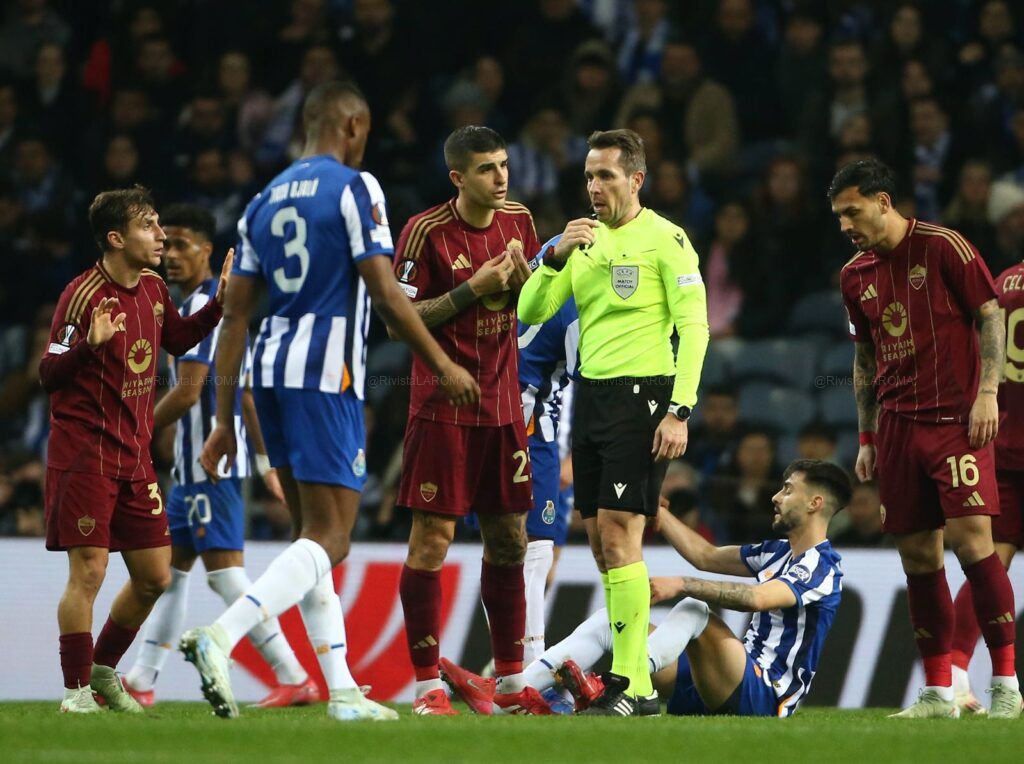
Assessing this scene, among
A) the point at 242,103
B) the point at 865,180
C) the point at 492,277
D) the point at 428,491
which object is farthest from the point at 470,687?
the point at 242,103

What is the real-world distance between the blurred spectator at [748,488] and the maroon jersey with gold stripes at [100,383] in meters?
4.52

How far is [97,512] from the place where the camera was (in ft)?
23.4

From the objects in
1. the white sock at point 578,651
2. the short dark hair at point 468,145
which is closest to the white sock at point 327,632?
the white sock at point 578,651

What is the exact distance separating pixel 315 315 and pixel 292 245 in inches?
11.1

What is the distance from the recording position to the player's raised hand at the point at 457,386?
6.35 meters

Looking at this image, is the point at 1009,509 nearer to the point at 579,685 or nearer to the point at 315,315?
the point at 579,685

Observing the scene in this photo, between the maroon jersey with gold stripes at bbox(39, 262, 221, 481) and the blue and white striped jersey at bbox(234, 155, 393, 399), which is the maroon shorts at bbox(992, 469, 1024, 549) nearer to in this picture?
the blue and white striped jersey at bbox(234, 155, 393, 399)

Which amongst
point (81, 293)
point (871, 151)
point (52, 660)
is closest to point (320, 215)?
point (81, 293)

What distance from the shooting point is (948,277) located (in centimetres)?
722

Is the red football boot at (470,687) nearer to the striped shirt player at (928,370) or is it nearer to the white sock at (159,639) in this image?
the striped shirt player at (928,370)

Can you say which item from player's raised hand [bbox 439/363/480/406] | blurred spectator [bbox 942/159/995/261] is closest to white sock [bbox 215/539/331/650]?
player's raised hand [bbox 439/363/480/406]

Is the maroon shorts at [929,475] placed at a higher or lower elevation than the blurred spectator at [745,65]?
lower

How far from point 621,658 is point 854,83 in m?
7.76

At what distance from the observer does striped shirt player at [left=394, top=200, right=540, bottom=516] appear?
23.0ft
